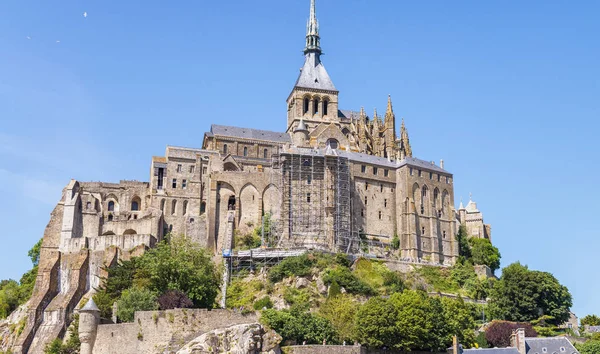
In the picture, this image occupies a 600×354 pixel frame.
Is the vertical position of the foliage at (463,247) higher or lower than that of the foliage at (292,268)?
higher

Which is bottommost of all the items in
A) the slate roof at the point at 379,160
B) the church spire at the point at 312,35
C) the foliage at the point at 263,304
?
the foliage at the point at 263,304

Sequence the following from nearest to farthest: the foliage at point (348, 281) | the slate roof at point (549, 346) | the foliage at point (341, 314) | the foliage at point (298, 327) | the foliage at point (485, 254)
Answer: the foliage at point (298, 327)
the slate roof at point (549, 346)
the foliage at point (341, 314)
the foliage at point (348, 281)
the foliage at point (485, 254)

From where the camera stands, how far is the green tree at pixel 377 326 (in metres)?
51.8

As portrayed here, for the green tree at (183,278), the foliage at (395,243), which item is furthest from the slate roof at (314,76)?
the green tree at (183,278)

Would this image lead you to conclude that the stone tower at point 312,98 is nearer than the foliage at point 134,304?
No

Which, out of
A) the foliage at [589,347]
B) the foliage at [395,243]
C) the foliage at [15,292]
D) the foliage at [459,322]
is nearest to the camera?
the foliage at [459,322]

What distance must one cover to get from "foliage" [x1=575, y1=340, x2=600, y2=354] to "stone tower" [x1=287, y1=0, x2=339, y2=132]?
150ft

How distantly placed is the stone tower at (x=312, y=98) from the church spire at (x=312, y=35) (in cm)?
168

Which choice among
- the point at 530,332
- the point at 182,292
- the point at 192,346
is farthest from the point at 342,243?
the point at 192,346

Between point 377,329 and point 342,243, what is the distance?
25722mm

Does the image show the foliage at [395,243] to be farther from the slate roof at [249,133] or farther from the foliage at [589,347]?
→ the foliage at [589,347]

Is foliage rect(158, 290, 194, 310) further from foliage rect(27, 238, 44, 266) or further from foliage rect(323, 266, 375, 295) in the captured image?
foliage rect(27, 238, 44, 266)

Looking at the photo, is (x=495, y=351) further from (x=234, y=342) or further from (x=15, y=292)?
(x=15, y=292)

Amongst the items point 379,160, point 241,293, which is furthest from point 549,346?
point 379,160
